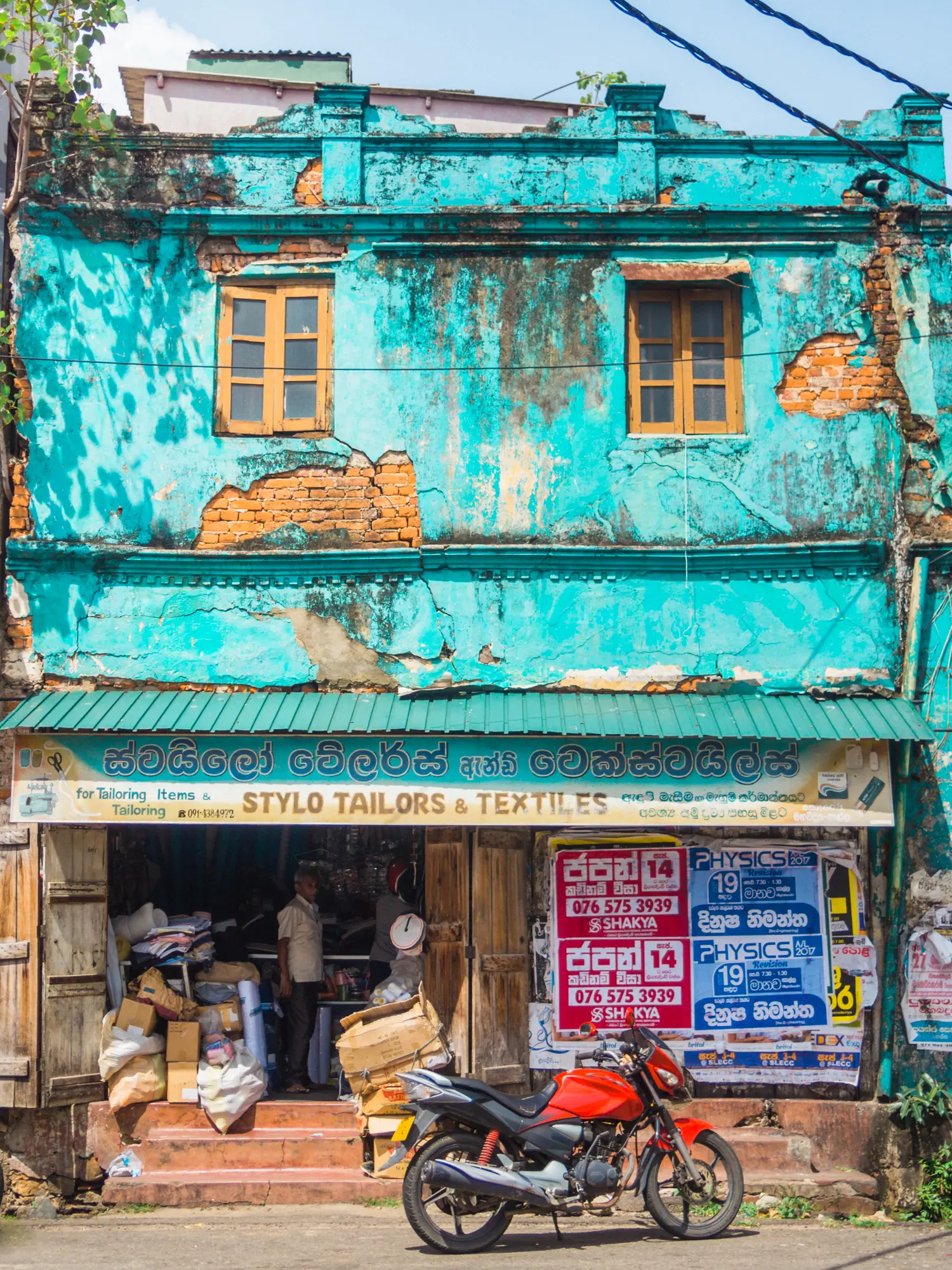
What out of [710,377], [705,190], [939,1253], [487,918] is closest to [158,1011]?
[487,918]

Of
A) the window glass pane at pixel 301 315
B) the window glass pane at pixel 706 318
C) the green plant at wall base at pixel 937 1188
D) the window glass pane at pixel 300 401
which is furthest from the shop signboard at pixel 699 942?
the window glass pane at pixel 301 315

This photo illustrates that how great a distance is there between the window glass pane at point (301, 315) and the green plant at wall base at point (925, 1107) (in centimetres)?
667

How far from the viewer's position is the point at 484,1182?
6.45 meters

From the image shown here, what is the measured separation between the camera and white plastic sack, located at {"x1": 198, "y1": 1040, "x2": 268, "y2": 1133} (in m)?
8.20

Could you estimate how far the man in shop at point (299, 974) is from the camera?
9180 millimetres

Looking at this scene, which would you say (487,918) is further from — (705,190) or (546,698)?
(705,190)

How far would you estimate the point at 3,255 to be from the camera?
29.7 feet

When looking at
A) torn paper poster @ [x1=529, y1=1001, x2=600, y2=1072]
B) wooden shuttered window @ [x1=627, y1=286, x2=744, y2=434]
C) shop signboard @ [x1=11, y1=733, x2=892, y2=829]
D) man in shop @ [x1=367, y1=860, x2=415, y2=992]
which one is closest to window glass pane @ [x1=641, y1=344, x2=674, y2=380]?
wooden shuttered window @ [x1=627, y1=286, x2=744, y2=434]

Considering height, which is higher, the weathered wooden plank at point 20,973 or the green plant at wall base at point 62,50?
the green plant at wall base at point 62,50

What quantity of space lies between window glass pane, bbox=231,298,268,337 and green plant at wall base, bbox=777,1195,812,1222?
6.85 meters

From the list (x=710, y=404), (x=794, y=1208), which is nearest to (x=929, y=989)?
(x=794, y=1208)

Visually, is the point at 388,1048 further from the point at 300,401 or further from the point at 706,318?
the point at 706,318

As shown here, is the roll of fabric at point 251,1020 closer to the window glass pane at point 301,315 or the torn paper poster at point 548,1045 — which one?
the torn paper poster at point 548,1045

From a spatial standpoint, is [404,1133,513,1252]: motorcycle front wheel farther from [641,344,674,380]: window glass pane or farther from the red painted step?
[641,344,674,380]: window glass pane
